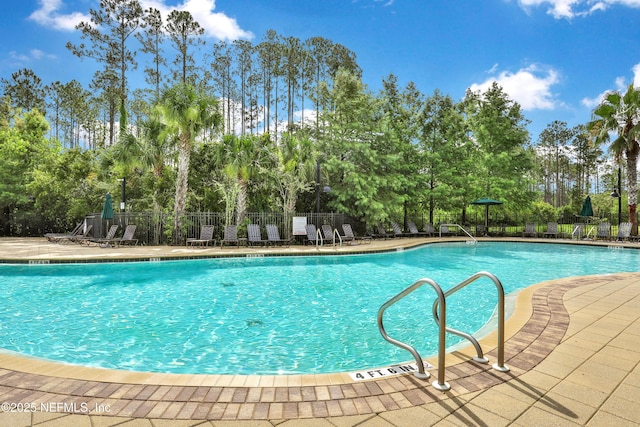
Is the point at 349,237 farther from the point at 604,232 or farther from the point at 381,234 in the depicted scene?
the point at 604,232

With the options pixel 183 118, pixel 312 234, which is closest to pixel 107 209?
pixel 183 118

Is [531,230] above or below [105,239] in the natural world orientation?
above

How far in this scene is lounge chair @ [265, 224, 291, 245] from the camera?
552 inches

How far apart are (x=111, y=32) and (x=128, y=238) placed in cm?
1830

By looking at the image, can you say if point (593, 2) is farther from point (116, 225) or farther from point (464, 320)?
point (116, 225)

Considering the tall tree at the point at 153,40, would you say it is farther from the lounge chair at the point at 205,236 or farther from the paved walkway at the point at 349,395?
the paved walkway at the point at 349,395

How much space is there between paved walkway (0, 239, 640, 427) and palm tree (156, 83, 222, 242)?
11.5m

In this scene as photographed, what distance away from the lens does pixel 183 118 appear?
1324 centimetres

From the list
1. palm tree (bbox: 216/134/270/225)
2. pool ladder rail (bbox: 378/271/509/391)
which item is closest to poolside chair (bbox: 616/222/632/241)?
palm tree (bbox: 216/134/270/225)

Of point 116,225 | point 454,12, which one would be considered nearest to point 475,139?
point 454,12

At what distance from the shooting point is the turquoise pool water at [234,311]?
404 cm

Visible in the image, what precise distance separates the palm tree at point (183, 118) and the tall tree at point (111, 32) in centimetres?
1239

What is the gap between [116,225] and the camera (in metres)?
14.4

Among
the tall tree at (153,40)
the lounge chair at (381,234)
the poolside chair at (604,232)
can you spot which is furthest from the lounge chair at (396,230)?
the tall tree at (153,40)
